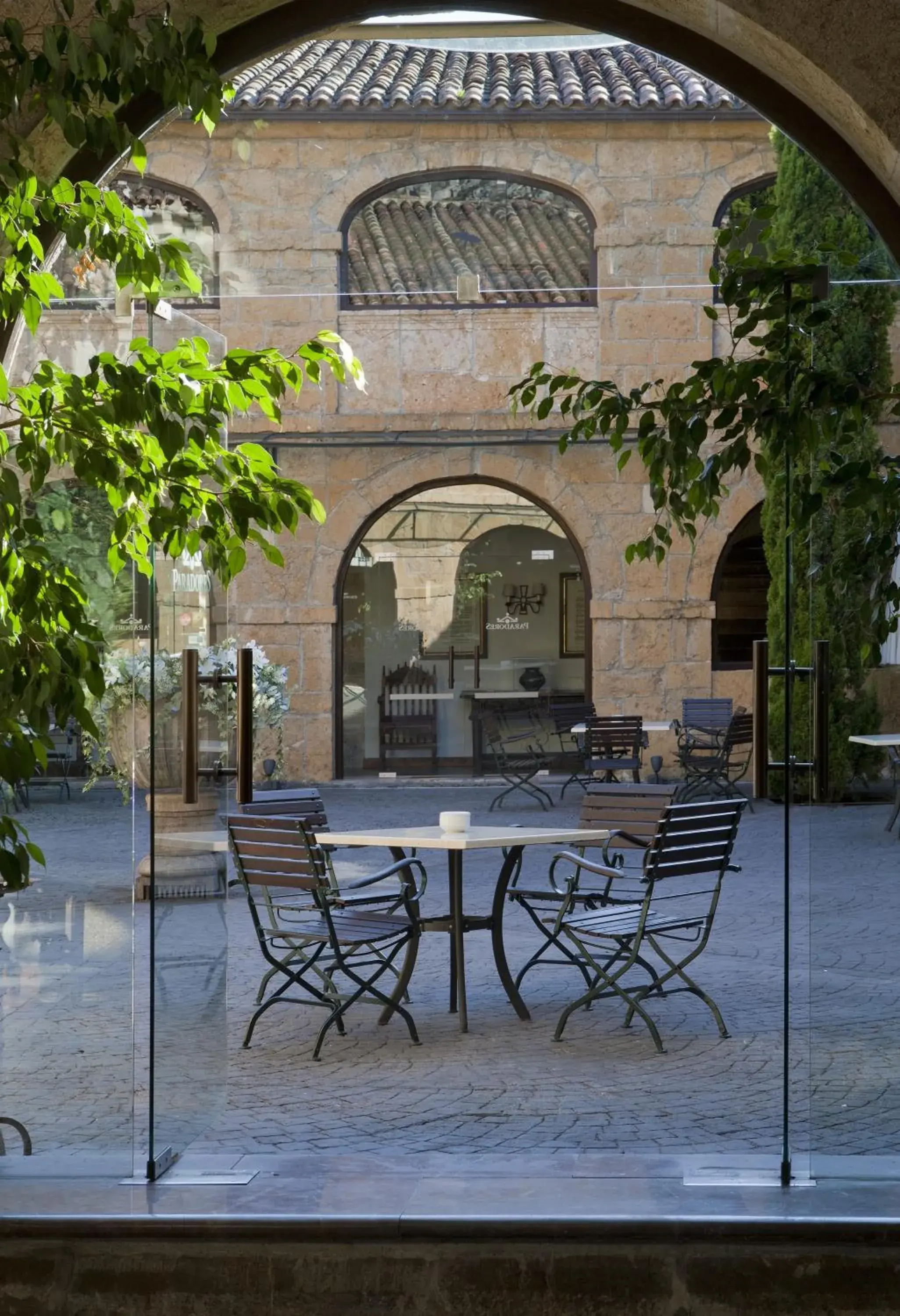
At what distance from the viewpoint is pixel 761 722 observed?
3.99 m

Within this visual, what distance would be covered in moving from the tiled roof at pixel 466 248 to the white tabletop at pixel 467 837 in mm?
9781

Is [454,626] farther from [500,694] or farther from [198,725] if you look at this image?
[198,725]

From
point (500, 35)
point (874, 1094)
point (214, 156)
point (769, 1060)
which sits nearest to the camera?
point (874, 1094)

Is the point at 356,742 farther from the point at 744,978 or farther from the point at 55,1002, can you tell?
the point at 55,1002

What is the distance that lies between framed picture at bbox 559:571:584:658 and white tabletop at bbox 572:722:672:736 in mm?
2844

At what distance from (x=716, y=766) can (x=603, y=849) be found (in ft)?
17.4

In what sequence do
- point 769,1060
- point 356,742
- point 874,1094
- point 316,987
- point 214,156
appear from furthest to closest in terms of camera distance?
point 356,742, point 214,156, point 316,987, point 769,1060, point 874,1094

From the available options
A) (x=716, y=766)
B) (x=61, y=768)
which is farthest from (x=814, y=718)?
(x=716, y=766)

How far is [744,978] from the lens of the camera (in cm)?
715

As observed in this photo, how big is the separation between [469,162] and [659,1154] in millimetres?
12635

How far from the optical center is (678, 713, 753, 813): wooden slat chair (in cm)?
1261

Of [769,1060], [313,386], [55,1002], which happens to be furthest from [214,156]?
[55,1002]

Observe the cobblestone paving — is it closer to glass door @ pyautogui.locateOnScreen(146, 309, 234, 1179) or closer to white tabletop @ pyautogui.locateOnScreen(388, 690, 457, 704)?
glass door @ pyautogui.locateOnScreen(146, 309, 234, 1179)

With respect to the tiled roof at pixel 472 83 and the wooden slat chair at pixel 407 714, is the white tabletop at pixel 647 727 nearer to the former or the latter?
the wooden slat chair at pixel 407 714
